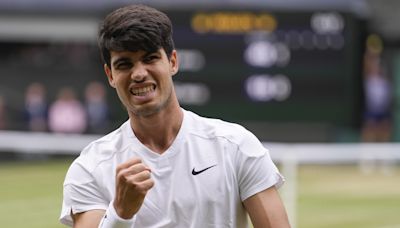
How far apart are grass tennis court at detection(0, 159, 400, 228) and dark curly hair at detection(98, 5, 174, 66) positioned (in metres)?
8.32

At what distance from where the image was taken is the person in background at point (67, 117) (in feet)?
65.2

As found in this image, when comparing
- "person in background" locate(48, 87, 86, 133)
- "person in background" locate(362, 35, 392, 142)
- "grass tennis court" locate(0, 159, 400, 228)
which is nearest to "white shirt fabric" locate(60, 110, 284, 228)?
"grass tennis court" locate(0, 159, 400, 228)

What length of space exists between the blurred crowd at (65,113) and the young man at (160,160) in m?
15.1

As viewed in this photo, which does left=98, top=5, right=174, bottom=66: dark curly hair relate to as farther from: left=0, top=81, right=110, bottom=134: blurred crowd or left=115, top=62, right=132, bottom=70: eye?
left=0, top=81, right=110, bottom=134: blurred crowd

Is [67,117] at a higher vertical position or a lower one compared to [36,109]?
higher

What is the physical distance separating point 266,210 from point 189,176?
279mm

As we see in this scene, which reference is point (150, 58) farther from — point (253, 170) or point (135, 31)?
point (253, 170)

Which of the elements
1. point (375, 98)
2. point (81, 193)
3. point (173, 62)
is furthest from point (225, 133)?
point (375, 98)

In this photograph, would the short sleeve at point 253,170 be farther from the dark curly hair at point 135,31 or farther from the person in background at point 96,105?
the person in background at point 96,105

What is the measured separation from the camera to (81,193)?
3803 mm

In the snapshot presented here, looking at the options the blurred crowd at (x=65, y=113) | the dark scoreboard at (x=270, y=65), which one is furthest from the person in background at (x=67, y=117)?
the dark scoreboard at (x=270, y=65)

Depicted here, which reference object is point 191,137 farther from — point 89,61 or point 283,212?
point 89,61

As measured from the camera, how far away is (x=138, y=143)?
12.6ft

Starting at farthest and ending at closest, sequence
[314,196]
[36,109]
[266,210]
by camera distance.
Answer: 1. [36,109]
2. [314,196]
3. [266,210]
